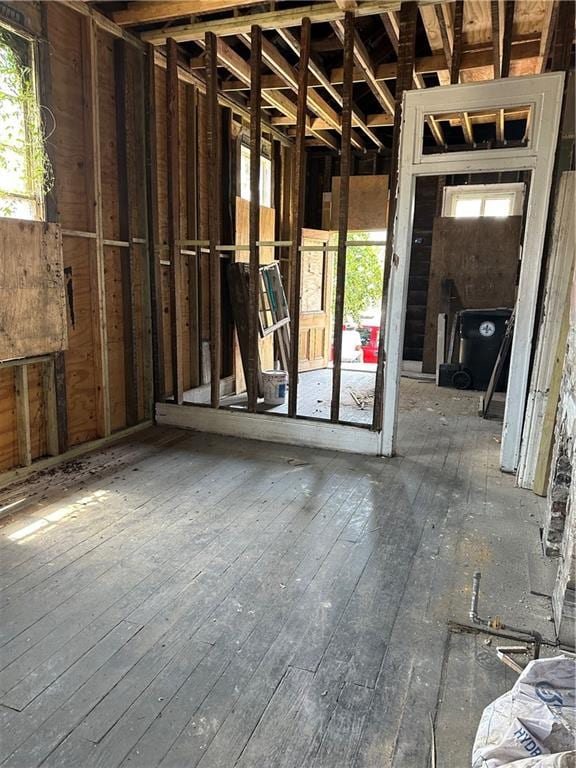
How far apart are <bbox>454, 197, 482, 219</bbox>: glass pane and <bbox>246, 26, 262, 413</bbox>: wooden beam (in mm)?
4349

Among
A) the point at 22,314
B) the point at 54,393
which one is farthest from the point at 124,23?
the point at 54,393

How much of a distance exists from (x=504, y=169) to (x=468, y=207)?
4.40 meters

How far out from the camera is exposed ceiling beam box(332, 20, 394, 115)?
150 inches

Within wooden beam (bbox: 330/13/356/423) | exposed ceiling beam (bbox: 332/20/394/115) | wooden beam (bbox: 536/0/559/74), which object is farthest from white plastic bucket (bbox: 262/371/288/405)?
wooden beam (bbox: 536/0/559/74)

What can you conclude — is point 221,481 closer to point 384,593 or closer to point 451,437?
point 384,593

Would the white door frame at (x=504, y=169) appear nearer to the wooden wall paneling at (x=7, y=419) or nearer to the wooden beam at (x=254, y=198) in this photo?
the wooden beam at (x=254, y=198)

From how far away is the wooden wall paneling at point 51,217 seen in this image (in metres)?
3.08

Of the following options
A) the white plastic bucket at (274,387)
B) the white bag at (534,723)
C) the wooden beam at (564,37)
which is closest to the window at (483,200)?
the wooden beam at (564,37)

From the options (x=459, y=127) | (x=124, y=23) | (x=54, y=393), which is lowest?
(x=54, y=393)

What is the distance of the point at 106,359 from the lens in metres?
3.85

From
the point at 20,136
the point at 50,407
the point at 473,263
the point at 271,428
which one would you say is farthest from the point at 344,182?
the point at 473,263

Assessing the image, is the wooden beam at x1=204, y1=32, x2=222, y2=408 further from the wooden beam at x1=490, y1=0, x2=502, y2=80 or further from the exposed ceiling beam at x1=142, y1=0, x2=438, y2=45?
the wooden beam at x1=490, y1=0, x2=502, y2=80

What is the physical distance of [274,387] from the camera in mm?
5137

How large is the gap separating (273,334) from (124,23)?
3283mm
